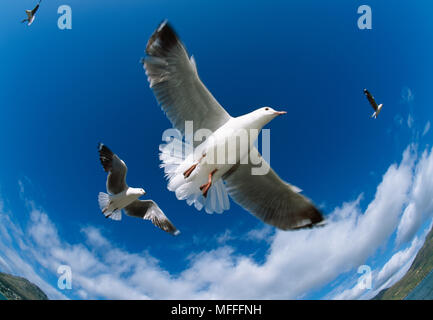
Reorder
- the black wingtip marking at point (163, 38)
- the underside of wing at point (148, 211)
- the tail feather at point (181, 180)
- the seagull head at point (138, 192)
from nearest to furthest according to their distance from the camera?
A: 1. the black wingtip marking at point (163, 38)
2. the tail feather at point (181, 180)
3. the seagull head at point (138, 192)
4. the underside of wing at point (148, 211)

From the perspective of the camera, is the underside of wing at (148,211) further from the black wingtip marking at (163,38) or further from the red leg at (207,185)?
the black wingtip marking at (163,38)

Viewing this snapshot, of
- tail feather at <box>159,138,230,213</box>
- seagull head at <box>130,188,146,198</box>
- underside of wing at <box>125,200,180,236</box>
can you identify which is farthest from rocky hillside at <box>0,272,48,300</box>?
tail feather at <box>159,138,230,213</box>

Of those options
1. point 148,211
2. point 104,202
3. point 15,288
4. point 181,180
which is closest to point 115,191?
point 104,202

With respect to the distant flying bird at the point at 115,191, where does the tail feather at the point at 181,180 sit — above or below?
below

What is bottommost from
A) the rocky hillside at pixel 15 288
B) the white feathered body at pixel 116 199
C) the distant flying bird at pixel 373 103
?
the rocky hillside at pixel 15 288

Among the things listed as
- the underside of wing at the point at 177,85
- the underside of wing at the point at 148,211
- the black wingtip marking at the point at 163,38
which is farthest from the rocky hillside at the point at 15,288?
the black wingtip marking at the point at 163,38

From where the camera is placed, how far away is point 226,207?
298 cm

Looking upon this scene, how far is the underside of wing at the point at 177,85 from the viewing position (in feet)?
7.72

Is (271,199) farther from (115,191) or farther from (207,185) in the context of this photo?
(115,191)

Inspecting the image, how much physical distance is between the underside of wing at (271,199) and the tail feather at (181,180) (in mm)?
352

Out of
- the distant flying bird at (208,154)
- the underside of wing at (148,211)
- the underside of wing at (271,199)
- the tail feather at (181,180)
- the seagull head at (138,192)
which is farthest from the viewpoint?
the underside of wing at (148,211)

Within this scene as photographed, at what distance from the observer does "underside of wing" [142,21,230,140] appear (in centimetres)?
235

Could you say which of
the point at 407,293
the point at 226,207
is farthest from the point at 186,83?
the point at 407,293
